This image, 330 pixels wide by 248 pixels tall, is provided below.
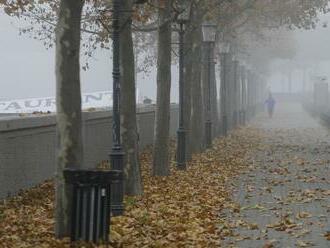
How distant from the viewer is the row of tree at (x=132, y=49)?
1036 centimetres

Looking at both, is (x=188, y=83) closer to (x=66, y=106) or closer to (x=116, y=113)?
(x=116, y=113)

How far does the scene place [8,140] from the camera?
1422 cm

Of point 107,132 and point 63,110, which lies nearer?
point 63,110

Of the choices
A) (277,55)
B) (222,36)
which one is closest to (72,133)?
(222,36)

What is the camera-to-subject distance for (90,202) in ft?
31.8

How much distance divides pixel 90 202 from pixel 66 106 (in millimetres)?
1377

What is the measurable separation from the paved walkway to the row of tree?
2.05m

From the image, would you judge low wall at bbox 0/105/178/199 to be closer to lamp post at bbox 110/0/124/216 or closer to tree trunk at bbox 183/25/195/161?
lamp post at bbox 110/0/124/216

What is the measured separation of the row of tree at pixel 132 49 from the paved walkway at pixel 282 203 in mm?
2049

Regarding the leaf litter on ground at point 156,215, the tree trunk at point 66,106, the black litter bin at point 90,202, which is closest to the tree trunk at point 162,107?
the leaf litter on ground at point 156,215

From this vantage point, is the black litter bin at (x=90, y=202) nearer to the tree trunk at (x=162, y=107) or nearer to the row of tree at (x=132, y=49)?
the row of tree at (x=132, y=49)

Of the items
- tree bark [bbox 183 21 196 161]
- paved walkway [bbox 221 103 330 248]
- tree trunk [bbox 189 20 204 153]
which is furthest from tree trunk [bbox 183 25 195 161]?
paved walkway [bbox 221 103 330 248]

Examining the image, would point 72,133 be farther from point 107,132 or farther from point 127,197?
point 107,132

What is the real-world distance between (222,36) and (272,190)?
874 inches
